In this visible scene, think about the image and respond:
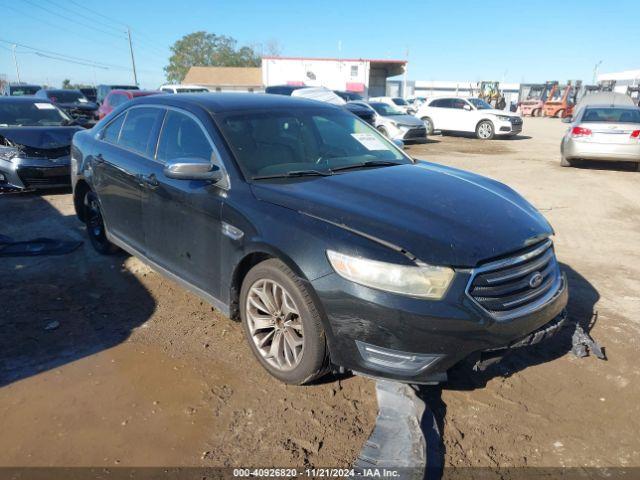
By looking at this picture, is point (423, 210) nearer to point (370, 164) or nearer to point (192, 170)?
point (370, 164)

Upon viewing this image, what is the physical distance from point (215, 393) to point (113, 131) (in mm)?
2866

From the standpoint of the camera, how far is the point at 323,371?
274 centimetres

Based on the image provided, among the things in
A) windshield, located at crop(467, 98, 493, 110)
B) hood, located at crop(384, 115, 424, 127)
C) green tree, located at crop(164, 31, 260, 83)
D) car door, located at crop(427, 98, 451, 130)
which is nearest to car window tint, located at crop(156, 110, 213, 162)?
hood, located at crop(384, 115, 424, 127)

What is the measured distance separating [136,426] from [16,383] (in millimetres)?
963

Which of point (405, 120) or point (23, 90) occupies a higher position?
point (23, 90)

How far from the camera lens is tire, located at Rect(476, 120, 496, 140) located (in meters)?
19.4

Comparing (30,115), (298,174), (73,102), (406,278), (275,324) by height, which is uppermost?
(298,174)

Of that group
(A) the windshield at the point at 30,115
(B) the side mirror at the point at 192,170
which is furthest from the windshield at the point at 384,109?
(B) the side mirror at the point at 192,170

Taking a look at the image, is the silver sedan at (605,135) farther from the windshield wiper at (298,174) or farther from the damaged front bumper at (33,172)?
the damaged front bumper at (33,172)

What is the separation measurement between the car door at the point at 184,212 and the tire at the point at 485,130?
18.1m

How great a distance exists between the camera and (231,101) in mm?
3715

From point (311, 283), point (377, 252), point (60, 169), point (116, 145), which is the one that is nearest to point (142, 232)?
point (116, 145)

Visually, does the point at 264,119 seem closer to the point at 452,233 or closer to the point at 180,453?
the point at 452,233

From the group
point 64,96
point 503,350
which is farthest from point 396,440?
point 64,96
